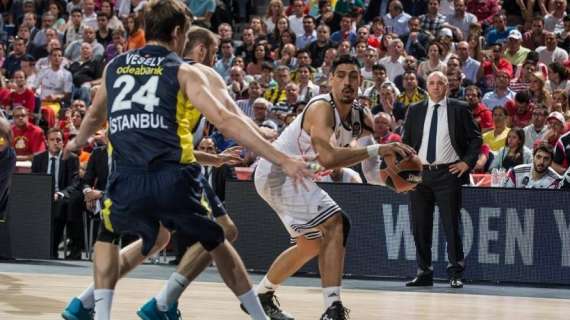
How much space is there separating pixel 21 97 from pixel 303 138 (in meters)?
11.3

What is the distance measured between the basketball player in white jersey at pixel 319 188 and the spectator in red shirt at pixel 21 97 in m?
10.9

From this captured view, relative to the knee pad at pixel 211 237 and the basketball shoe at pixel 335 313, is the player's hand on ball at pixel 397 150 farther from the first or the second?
the knee pad at pixel 211 237

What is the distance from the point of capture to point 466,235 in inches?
538

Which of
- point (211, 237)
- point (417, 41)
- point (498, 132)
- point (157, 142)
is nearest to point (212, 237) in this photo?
point (211, 237)

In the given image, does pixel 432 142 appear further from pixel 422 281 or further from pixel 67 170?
pixel 67 170

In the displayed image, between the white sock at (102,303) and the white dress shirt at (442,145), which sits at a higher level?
the white dress shirt at (442,145)

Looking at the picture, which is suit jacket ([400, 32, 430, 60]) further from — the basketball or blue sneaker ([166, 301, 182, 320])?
blue sneaker ([166, 301, 182, 320])

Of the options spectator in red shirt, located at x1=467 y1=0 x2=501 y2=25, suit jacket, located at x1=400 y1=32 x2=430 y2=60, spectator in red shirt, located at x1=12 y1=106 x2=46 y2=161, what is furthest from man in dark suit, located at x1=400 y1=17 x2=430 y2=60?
spectator in red shirt, located at x1=12 y1=106 x2=46 y2=161

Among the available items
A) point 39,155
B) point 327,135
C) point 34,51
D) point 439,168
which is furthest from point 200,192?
point 34,51

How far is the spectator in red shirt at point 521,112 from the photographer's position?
16625 millimetres

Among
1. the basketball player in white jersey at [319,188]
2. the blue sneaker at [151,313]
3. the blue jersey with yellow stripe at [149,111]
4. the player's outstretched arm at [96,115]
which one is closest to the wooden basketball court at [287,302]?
the basketball player in white jersey at [319,188]

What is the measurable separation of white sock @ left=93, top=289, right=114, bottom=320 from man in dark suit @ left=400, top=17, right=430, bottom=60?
1242 centimetres

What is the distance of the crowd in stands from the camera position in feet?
52.5

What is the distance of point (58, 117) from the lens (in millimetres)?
20156
